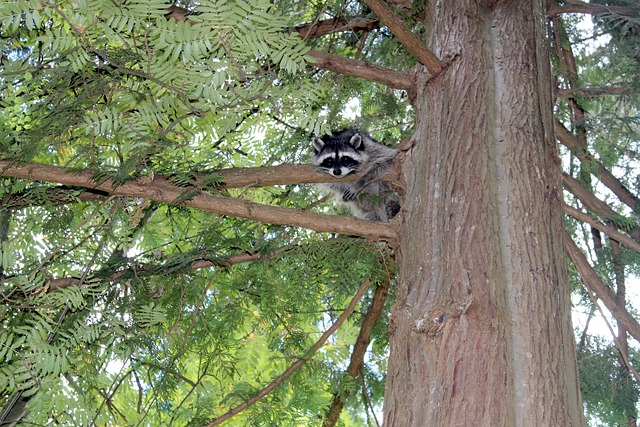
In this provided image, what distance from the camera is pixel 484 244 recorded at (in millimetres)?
2662

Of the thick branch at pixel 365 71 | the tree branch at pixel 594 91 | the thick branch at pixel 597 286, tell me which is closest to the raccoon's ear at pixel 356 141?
the tree branch at pixel 594 91

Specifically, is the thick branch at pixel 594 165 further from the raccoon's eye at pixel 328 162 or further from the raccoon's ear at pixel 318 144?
the raccoon's ear at pixel 318 144

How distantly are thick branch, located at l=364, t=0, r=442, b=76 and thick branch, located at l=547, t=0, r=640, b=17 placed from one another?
46.2 inches

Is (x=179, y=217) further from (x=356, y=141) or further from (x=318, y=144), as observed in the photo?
(x=356, y=141)

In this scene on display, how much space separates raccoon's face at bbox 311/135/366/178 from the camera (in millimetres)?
6004

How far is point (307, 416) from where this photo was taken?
13.0ft

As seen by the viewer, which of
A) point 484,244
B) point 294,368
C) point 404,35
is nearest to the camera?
point 484,244

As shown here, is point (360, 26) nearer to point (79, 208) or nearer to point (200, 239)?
point (200, 239)

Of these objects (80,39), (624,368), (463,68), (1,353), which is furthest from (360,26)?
(1,353)

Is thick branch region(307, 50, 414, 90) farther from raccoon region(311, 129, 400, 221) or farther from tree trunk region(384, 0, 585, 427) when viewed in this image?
raccoon region(311, 129, 400, 221)

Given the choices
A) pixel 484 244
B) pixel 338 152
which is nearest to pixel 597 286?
pixel 484 244

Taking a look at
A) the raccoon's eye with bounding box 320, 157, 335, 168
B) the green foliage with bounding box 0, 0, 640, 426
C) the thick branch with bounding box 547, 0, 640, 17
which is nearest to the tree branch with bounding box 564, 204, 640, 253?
the green foliage with bounding box 0, 0, 640, 426

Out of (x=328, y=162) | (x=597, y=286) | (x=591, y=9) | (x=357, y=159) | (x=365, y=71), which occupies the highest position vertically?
(x=357, y=159)

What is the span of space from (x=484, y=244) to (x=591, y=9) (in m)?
1.97
